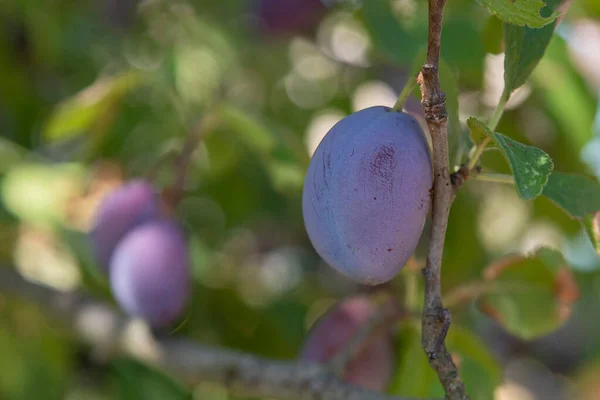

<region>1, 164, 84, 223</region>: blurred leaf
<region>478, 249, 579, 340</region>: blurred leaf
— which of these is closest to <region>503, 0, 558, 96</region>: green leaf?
<region>478, 249, 579, 340</region>: blurred leaf

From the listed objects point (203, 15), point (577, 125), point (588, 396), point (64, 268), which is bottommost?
point (588, 396)

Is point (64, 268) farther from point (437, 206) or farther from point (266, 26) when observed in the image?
point (437, 206)

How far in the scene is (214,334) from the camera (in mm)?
1155

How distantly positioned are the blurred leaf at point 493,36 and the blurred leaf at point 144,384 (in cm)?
76

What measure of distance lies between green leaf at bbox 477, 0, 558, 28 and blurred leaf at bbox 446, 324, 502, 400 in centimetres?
35

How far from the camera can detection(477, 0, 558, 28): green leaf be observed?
38 centimetres

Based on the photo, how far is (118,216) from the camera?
767 millimetres

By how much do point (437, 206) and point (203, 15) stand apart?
1.03 metres

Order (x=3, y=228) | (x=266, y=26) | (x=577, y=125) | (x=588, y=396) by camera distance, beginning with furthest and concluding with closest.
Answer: (x=588, y=396) → (x=266, y=26) → (x=3, y=228) → (x=577, y=125)

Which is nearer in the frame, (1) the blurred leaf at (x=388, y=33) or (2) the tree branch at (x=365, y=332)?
(2) the tree branch at (x=365, y=332)

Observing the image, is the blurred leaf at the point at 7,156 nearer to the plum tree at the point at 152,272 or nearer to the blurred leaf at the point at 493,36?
the plum tree at the point at 152,272

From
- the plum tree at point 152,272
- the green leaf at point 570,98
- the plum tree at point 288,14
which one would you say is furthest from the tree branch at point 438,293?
the plum tree at point 288,14

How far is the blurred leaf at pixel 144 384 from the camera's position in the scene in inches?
44.9

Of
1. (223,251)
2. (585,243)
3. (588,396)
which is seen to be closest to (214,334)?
(223,251)
